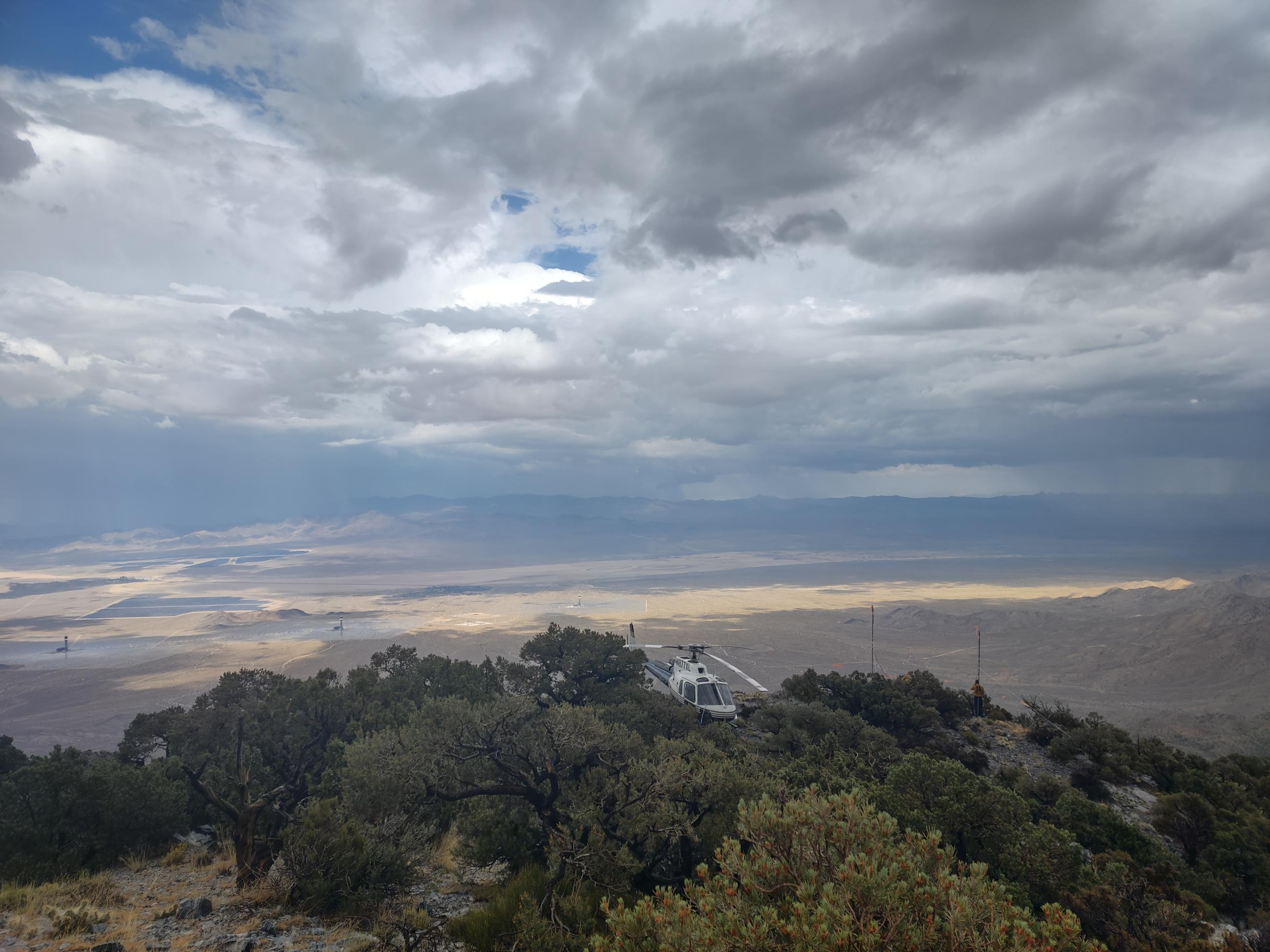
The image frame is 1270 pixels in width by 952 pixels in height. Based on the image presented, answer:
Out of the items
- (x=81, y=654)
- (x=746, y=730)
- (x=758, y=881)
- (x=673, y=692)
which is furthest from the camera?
(x=81, y=654)

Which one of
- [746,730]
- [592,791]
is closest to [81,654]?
[746,730]

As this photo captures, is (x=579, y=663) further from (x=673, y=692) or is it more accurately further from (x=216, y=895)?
(x=216, y=895)

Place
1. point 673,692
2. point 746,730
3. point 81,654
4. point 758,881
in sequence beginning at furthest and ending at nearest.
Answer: point 81,654 → point 673,692 → point 746,730 → point 758,881

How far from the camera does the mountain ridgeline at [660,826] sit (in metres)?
6.73

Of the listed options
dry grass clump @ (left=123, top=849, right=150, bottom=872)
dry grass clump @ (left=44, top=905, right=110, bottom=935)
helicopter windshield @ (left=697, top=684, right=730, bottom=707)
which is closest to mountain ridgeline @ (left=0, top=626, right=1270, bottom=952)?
dry grass clump @ (left=44, top=905, right=110, bottom=935)

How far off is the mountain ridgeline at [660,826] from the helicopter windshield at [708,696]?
411 centimetres

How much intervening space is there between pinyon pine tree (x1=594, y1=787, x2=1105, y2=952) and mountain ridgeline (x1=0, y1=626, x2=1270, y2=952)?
1.2 inches

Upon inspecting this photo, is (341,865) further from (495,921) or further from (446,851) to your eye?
(446,851)

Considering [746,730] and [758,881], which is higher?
[758,881]

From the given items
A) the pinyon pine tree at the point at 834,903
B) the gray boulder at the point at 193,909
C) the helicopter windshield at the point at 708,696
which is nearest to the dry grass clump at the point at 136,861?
the gray boulder at the point at 193,909

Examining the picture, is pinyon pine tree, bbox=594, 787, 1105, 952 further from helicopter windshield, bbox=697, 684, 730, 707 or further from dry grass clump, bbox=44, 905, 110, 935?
helicopter windshield, bbox=697, 684, 730, 707

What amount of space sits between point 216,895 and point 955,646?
86.4 meters

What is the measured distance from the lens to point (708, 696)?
30.4 metres

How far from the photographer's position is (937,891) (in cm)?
626
